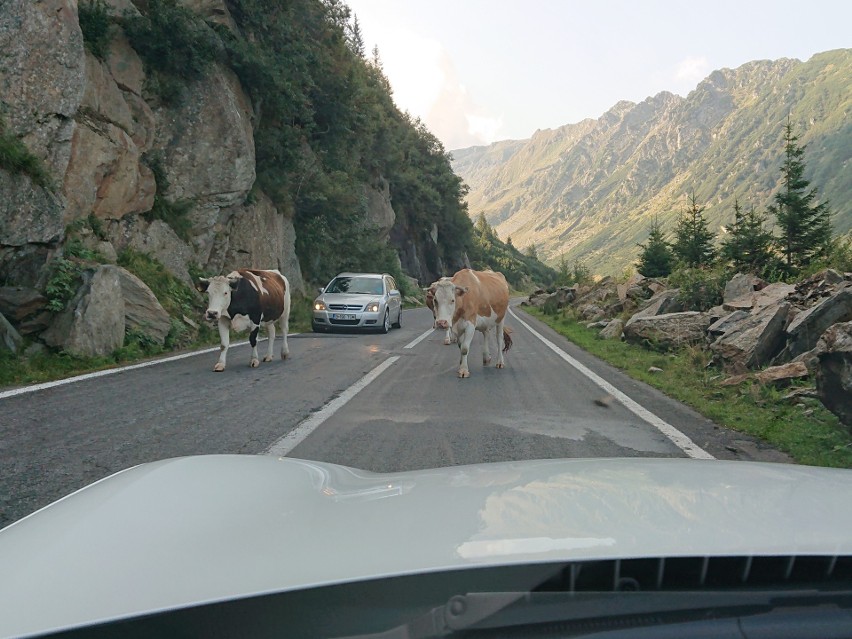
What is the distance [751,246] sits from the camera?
21547 millimetres

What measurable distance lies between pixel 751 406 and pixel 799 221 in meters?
16.5

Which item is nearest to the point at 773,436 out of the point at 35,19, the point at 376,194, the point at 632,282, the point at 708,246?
the point at 35,19

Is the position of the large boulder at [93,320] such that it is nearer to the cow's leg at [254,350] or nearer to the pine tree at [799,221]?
the cow's leg at [254,350]

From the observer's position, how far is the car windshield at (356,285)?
66.0ft

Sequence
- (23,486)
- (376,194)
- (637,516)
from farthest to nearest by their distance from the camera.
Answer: (376,194) < (23,486) < (637,516)

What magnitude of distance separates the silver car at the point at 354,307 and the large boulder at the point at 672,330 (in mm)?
7471

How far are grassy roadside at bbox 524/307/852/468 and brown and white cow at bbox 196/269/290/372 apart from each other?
22.4 feet

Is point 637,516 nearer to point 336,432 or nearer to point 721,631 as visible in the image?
point 721,631

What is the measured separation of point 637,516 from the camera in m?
Result: 1.79

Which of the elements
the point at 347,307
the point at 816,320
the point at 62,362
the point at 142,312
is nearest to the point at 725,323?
the point at 816,320

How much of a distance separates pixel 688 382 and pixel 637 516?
9.10m

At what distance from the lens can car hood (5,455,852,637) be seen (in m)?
1.42

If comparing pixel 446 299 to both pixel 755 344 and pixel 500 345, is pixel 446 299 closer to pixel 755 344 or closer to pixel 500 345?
pixel 500 345

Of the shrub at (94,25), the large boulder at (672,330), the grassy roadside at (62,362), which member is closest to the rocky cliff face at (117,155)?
the shrub at (94,25)
